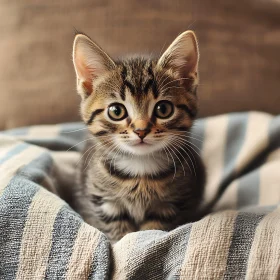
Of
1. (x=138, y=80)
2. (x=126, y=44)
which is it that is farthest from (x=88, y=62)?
(x=126, y=44)

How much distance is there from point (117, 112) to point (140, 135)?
96 millimetres

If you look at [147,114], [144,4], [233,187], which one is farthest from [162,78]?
A: [144,4]

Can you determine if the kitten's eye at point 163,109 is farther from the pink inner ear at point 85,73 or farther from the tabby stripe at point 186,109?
the pink inner ear at point 85,73

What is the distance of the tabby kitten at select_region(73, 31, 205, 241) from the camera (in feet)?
3.33

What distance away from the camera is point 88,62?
1.08 meters

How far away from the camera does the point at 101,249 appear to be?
883 mm

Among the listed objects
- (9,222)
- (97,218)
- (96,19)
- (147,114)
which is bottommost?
(97,218)

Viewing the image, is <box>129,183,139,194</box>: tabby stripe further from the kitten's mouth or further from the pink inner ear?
the pink inner ear

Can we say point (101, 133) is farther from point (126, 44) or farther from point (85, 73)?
point (126, 44)

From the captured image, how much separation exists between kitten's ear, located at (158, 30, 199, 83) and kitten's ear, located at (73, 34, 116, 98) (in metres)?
0.14

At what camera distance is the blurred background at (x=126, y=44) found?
1563 mm

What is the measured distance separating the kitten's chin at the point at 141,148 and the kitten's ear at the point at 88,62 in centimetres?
19

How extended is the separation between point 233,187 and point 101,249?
59 cm

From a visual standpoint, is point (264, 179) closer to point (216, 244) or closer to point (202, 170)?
point (202, 170)
